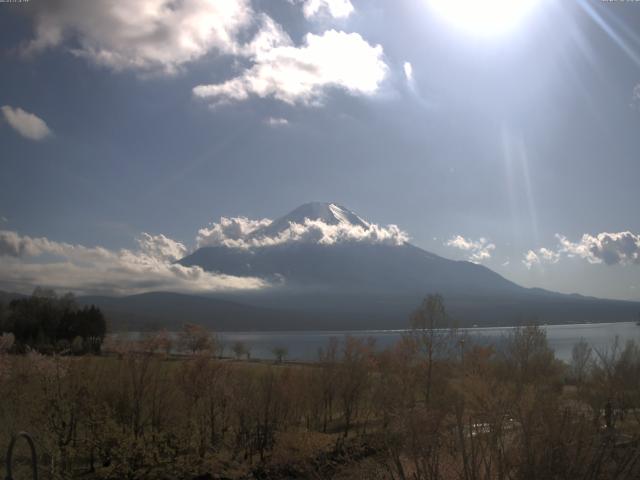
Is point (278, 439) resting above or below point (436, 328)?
below

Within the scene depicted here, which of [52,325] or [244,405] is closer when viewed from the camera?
[244,405]

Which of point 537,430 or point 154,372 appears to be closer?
point 537,430

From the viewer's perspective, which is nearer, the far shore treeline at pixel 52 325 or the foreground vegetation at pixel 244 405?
the foreground vegetation at pixel 244 405

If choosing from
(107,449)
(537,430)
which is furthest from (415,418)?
(107,449)

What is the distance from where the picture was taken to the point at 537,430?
1359cm

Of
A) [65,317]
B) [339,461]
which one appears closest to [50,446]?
[339,461]

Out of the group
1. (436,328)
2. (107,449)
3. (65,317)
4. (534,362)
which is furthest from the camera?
(65,317)

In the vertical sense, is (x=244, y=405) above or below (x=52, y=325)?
below

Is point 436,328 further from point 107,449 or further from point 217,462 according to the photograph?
point 107,449

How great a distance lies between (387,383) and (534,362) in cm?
1044

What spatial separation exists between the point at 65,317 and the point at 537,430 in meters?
83.5

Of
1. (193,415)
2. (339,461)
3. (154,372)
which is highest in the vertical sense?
(154,372)

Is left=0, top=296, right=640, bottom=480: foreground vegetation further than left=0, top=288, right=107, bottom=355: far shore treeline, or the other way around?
left=0, top=288, right=107, bottom=355: far shore treeline

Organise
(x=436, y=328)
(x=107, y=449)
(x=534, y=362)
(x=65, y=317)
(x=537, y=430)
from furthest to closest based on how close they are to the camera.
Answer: (x=65, y=317), (x=436, y=328), (x=534, y=362), (x=107, y=449), (x=537, y=430)
